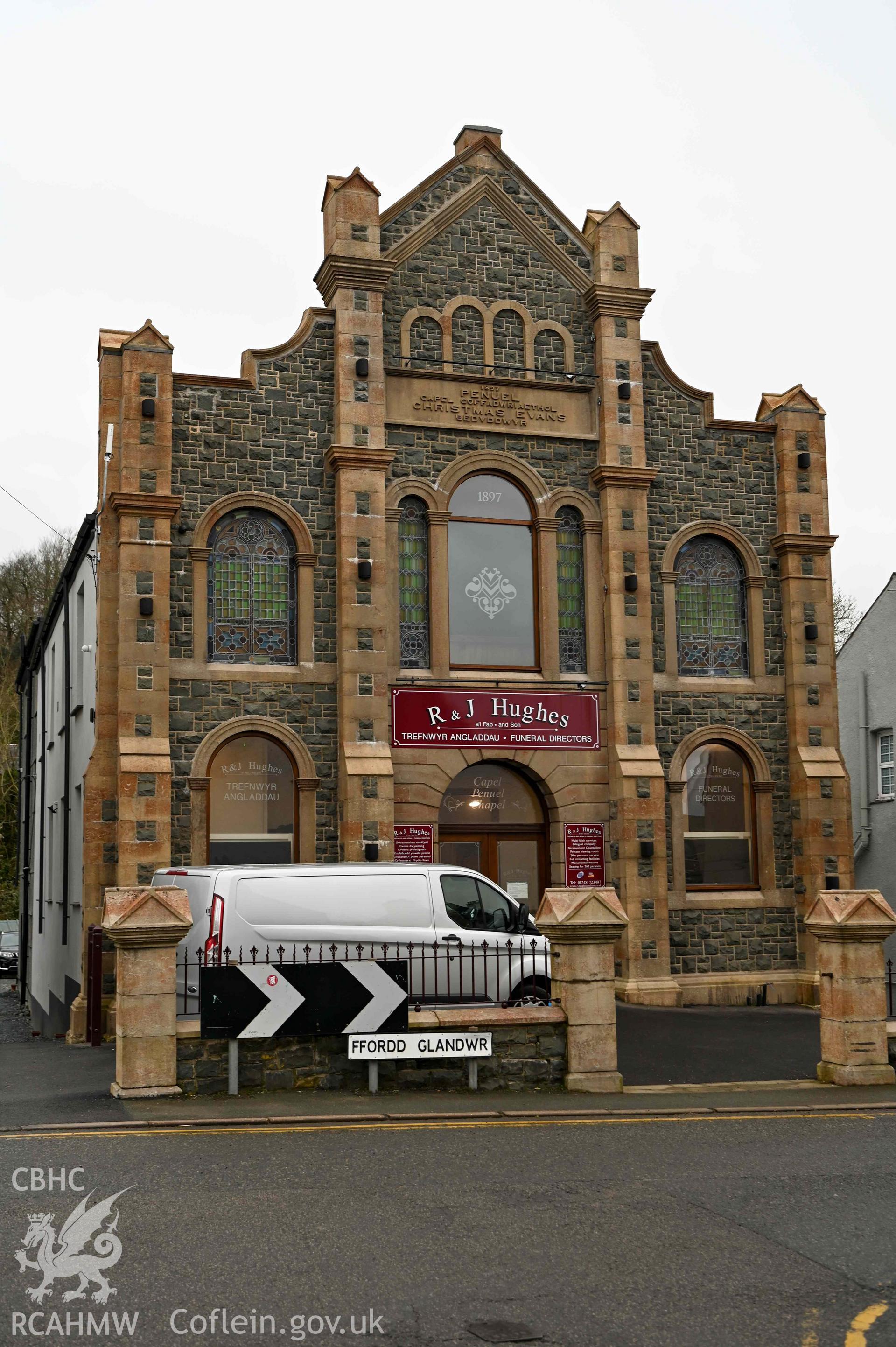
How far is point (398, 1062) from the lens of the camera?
508 inches

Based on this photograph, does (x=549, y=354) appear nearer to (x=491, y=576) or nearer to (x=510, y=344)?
(x=510, y=344)

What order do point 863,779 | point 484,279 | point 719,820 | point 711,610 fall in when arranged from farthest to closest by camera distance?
point 863,779, point 711,610, point 719,820, point 484,279

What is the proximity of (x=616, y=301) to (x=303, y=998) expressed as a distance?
46.5 feet

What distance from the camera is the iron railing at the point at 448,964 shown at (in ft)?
45.5

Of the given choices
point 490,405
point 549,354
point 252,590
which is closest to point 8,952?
point 252,590

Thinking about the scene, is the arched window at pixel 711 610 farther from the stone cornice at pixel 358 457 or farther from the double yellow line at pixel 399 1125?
the double yellow line at pixel 399 1125

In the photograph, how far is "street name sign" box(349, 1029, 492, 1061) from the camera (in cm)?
1263

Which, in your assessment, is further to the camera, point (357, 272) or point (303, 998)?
point (357, 272)

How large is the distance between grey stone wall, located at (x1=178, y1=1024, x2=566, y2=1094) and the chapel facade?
666 cm

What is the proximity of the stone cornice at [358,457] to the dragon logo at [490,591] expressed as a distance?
92.7 inches

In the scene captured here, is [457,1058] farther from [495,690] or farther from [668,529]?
[668,529]

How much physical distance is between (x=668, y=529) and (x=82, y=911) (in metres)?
11.1

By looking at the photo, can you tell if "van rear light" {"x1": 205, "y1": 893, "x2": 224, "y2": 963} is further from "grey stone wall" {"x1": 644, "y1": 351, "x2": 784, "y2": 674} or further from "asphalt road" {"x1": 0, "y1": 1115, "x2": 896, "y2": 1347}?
"grey stone wall" {"x1": 644, "y1": 351, "x2": 784, "y2": 674}

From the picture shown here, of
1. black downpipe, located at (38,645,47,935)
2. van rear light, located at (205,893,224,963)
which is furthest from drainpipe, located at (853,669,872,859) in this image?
van rear light, located at (205,893,224,963)
